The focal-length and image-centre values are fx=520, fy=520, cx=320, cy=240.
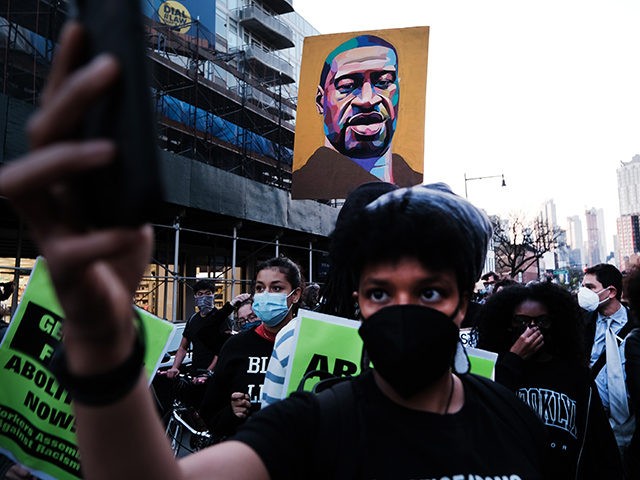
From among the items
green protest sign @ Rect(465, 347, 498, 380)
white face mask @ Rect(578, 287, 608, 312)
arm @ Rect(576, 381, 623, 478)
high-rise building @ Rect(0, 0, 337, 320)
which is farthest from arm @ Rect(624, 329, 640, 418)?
high-rise building @ Rect(0, 0, 337, 320)

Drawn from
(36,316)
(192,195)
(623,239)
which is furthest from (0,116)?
(623,239)

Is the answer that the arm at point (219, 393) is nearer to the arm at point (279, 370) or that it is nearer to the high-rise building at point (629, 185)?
the arm at point (279, 370)

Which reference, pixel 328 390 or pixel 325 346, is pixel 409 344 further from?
pixel 325 346

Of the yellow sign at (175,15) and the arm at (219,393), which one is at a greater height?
the yellow sign at (175,15)

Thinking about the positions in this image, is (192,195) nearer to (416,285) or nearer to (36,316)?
(36,316)

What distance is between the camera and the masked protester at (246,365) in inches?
125

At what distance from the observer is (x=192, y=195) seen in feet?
43.8

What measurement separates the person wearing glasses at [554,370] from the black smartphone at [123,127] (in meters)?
2.06

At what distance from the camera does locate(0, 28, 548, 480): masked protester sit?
621mm

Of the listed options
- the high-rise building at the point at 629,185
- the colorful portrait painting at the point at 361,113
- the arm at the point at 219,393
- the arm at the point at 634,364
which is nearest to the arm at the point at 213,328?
the colorful portrait painting at the point at 361,113

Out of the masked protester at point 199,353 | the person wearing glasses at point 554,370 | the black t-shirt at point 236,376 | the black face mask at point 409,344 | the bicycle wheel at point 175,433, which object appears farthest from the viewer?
the bicycle wheel at point 175,433

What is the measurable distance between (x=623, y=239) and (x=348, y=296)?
15842 centimetres

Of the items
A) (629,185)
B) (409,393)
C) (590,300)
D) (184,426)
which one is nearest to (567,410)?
(409,393)

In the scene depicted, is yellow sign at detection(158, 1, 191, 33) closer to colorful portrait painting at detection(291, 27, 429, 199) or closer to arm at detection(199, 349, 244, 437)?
colorful portrait painting at detection(291, 27, 429, 199)
